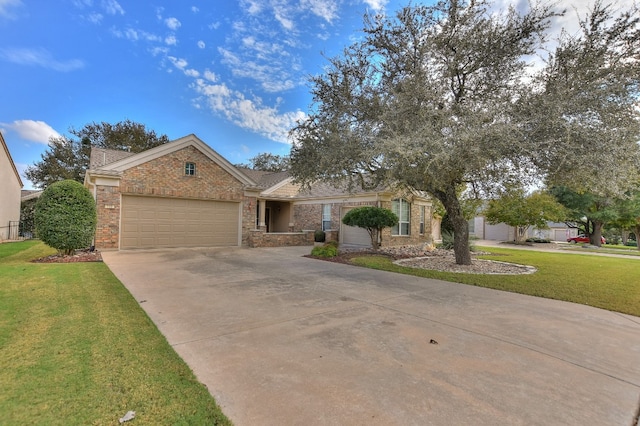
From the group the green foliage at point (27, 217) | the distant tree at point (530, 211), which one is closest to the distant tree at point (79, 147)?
the green foliage at point (27, 217)

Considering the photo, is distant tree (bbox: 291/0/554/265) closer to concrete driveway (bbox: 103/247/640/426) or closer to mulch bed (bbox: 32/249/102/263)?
concrete driveway (bbox: 103/247/640/426)

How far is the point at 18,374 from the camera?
2.76 meters

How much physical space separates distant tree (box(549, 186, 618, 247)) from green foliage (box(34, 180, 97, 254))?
86.8ft

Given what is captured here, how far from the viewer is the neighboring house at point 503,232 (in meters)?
27.0

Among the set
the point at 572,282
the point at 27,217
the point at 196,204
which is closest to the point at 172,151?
the point at 196,204

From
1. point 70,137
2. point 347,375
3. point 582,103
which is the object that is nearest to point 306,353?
point 347,375

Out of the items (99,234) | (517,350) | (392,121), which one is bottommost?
(517,350)

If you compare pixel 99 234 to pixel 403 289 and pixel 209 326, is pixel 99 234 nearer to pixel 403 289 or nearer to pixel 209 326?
pixel 209 326

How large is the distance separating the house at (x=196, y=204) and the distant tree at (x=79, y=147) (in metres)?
16.6

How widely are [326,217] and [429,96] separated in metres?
11.5

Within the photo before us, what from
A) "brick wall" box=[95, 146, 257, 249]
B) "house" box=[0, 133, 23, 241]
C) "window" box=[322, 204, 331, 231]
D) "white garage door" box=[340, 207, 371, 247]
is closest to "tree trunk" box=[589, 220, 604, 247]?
"white garage door" box=[340, 207, 371, 247]

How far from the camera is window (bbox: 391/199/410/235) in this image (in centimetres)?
1656

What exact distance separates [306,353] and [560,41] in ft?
28.7

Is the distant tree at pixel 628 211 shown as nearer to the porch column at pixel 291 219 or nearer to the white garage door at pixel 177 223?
the porch column at pixel 291 219
